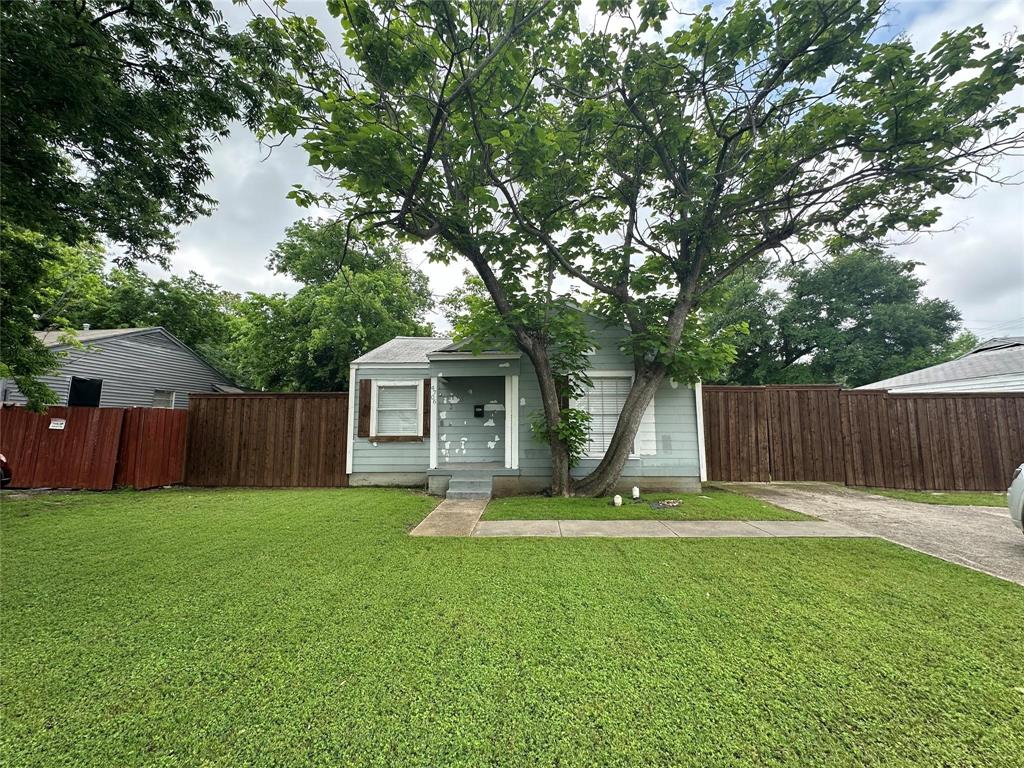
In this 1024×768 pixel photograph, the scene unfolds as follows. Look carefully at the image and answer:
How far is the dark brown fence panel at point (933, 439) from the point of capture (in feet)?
26.1

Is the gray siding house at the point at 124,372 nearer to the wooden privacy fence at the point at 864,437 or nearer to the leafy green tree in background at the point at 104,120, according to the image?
the leafy green tree in background at the point at 104,120

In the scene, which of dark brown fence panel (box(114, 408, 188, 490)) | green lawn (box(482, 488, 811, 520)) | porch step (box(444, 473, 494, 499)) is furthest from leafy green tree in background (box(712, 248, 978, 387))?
dark brown fence panel (box(114, 408, 188, 490))

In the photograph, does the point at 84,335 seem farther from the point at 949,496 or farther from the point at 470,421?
the point at 949,496

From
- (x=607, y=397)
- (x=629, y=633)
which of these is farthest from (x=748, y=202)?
(x=629, y=633)

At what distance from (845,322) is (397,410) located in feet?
82.1

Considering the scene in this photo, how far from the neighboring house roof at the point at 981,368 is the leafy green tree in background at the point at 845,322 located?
20.5 feet

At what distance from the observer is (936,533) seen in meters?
4.69

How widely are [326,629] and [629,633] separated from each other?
1888mm

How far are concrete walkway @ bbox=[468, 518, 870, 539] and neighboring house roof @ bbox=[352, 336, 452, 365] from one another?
454cm

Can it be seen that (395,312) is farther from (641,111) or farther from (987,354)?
(987,354)

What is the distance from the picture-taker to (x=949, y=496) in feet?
24.2

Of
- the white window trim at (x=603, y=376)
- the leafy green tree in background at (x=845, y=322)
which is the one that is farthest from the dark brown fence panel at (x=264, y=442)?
the leafy green tree in background at (x=845, y=322)

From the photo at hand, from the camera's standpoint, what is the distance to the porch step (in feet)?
24.0

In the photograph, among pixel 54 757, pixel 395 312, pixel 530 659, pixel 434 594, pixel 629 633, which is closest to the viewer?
pixel 54 757
